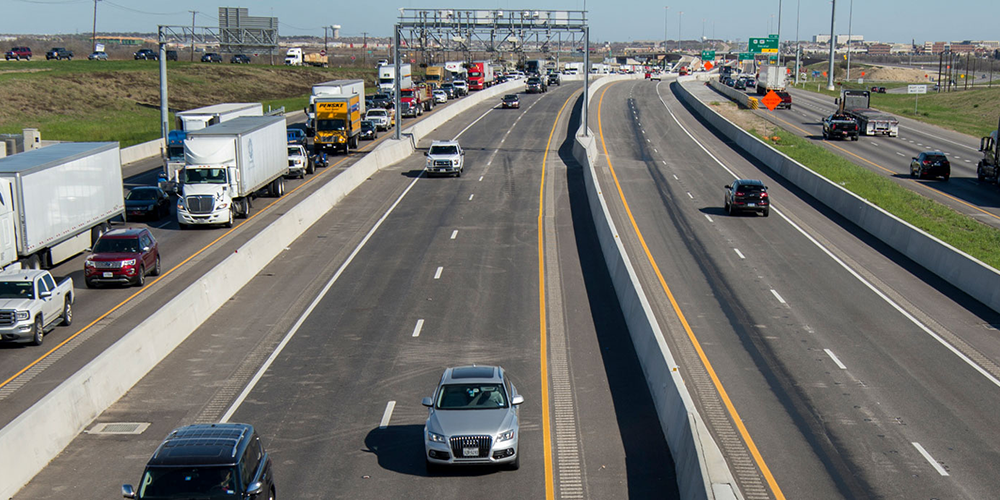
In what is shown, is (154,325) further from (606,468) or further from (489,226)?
(489,226)

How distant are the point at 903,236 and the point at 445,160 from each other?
25.5 m

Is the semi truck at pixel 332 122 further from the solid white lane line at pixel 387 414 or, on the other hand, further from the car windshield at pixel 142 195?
the solid white lane line at pixel 387 414

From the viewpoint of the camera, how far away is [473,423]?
607 inches

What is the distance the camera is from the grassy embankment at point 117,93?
230 feet

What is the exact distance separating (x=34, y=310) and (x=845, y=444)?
1817 centimetres

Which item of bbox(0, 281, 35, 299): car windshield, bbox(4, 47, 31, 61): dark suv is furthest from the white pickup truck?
bbox(4, 47, 31, 61): dark suv

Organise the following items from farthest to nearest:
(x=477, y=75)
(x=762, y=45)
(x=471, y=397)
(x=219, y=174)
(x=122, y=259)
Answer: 1. (x=762, y=45)
2. (x=477, y=75)
3. (x=219, y=174)
4. (x=122, y=259)
5. (x=471, y=397)

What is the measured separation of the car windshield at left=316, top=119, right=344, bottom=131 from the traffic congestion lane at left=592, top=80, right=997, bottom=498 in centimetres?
2406

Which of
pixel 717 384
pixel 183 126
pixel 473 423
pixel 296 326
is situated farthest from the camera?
pixel 183 126

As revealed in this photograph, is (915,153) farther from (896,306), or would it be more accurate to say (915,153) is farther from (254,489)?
(254,489)

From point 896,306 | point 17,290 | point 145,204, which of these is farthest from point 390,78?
point 896,306

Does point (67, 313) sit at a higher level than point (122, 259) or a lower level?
lower

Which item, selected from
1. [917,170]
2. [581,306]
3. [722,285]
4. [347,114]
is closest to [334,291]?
[581,306]

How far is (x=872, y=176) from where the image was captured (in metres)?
51.6
